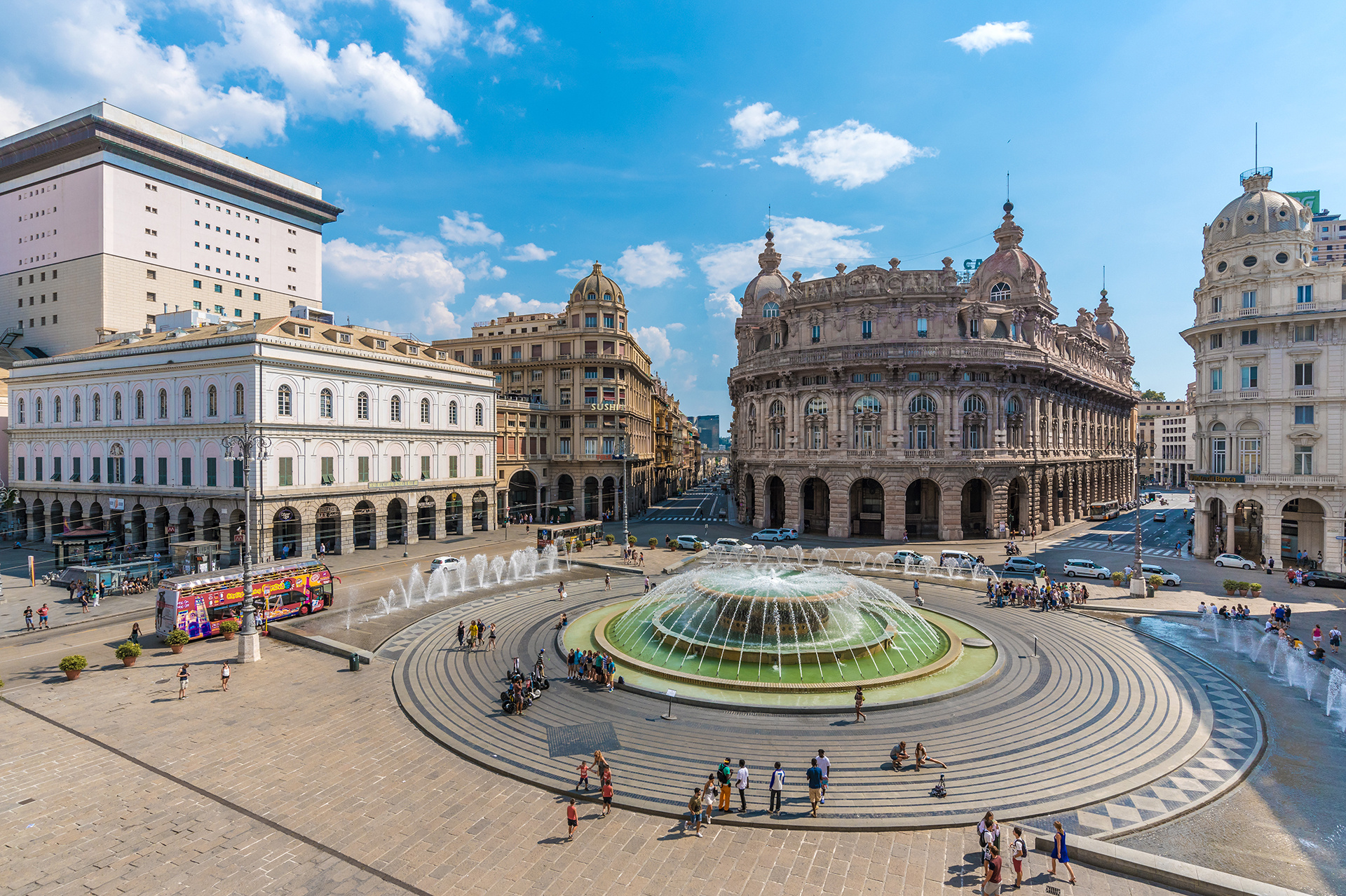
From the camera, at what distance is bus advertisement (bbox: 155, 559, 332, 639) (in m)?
29.0

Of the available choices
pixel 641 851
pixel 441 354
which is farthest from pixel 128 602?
pixel 641 851

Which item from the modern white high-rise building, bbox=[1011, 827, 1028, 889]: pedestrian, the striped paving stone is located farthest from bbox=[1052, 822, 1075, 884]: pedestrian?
the modern white high-rise building

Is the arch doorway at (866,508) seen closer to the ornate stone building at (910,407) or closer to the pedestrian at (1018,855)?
the ornate stone building at (910,407)

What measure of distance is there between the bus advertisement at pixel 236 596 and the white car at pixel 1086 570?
50.0 m

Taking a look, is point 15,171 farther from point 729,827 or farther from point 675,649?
point 729,827

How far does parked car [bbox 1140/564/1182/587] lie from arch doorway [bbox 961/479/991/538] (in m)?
15.8

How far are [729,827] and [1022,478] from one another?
58.2 m

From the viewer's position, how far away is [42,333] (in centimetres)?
7900

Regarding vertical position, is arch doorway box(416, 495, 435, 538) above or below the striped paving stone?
above

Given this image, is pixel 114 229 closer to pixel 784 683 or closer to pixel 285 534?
pixel 285 534

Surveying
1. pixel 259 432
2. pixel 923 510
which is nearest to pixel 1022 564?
pixel 923 510

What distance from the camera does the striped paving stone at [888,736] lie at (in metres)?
16.1

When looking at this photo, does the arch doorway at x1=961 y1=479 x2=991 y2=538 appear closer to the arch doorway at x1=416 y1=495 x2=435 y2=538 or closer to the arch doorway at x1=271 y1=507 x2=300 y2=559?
the arch doorway at x1=416 y1=495 x2=435 y2=538

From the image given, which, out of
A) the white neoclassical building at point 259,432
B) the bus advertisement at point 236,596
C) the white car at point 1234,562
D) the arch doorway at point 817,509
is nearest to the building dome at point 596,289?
the white neoclassical building at point 259,432
